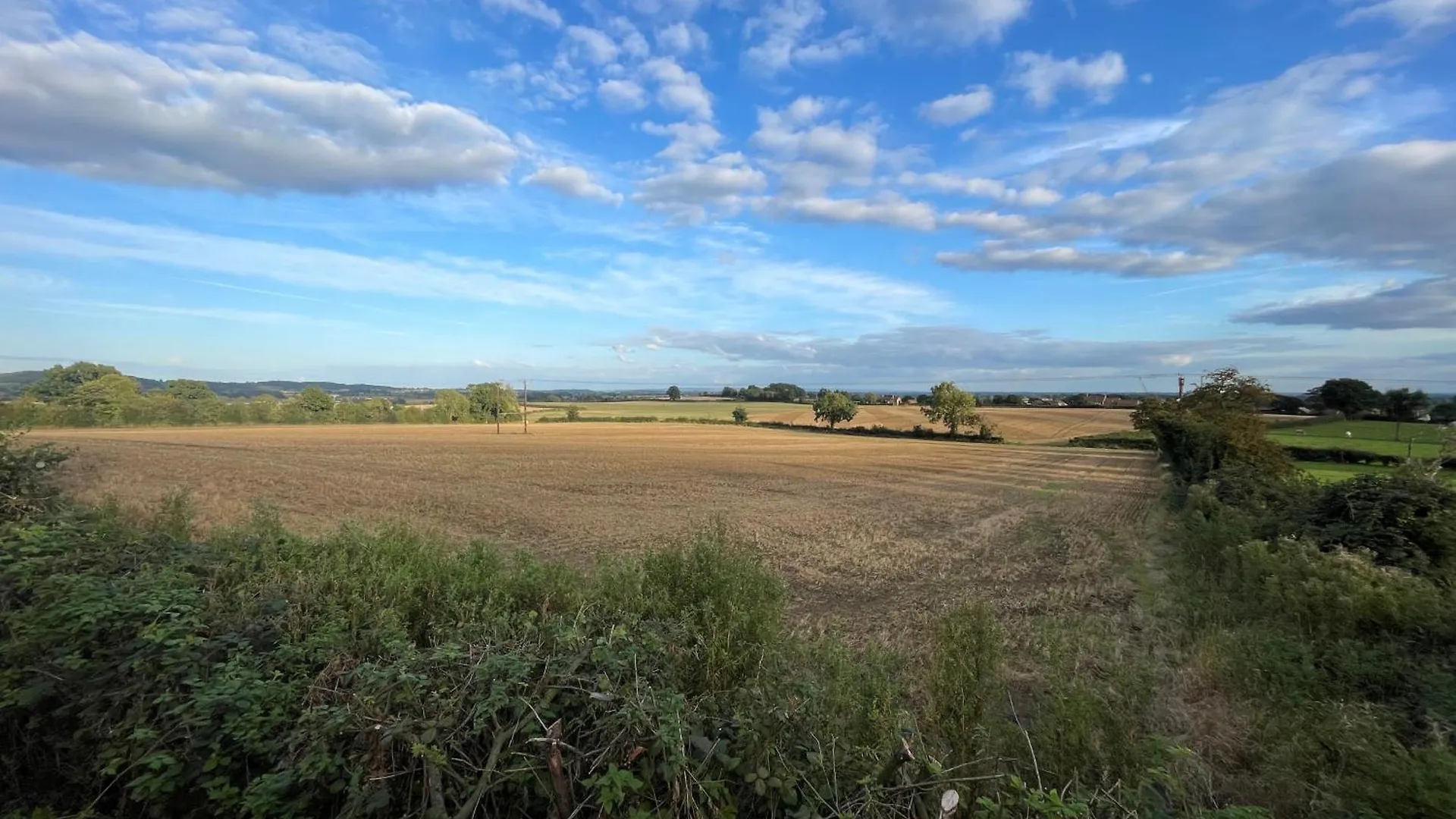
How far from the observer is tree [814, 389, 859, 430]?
90250mm

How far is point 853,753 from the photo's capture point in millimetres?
3098

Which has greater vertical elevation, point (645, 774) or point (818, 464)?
point (645, 774)

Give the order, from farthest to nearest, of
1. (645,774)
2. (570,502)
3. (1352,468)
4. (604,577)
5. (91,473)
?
(1352,468) < (570,502) < (91,473) < (604,577) < (645,774)

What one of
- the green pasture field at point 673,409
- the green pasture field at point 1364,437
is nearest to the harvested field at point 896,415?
the green pasture field at point 673,409

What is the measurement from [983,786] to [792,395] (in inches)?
5261

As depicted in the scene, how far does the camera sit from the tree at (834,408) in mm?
90250

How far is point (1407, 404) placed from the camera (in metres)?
40.7

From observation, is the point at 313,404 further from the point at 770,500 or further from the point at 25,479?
the point at 25,479

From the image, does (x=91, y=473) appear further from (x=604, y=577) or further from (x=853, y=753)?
(x=853, y=753)

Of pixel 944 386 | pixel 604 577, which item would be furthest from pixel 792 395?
pixel 604 577

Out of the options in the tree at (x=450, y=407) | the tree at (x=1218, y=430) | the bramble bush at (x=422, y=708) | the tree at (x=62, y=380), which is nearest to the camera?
the bramble bush at (x=422, y=708)

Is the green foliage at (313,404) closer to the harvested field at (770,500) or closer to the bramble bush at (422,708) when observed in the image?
the harvested field at (770,500)

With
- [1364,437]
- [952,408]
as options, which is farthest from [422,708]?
[952,408]

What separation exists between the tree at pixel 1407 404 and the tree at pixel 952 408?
37.9 m
